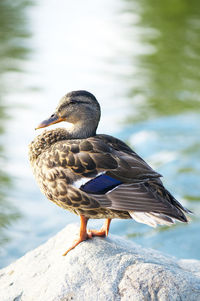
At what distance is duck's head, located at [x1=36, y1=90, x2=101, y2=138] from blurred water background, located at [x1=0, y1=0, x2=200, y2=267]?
2.72 metres

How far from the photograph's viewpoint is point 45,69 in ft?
39.5

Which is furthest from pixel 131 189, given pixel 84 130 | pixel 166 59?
pixel 166 59

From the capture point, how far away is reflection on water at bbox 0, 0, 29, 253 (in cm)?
765

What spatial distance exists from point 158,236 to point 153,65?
5.43 metres

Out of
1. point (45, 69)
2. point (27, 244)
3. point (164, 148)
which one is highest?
point (45, 69)

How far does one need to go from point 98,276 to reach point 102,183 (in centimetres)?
70

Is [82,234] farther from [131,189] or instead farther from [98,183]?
[131,189]

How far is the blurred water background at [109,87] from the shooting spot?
302 inches

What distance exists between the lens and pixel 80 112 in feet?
16.1

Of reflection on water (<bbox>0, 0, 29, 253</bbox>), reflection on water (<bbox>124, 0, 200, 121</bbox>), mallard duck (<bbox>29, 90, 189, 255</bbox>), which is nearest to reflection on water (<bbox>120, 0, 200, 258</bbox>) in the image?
reflection on water (<bbox>124, 0, 200, 121</bbox>)

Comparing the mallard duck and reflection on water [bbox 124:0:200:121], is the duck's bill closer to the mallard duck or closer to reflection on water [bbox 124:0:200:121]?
the mallard duck

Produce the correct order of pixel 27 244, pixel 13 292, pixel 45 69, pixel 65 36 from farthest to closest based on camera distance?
pixel 65 36 → pixel 45 69 → pixel 27 244 → pixel 13 292

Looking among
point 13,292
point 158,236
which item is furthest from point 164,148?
point 13,292

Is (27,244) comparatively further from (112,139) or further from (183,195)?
(112,139)
